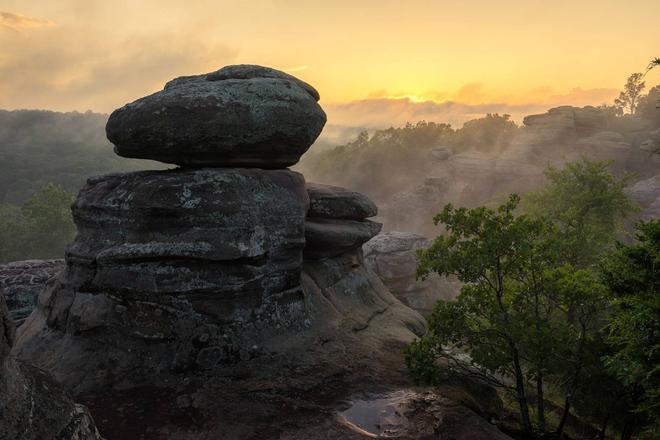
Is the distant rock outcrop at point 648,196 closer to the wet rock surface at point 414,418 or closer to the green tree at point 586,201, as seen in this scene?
the green tree at point 586,201

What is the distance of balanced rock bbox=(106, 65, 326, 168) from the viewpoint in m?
15.4

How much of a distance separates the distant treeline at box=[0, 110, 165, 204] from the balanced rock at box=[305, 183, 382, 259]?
95929 mm

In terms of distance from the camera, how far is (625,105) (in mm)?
99438

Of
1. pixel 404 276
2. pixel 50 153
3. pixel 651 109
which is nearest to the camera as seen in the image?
pixel 404 276

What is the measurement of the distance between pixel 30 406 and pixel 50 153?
144m

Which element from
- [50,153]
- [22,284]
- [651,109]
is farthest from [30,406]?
[50,153]

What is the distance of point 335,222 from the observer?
20.7m

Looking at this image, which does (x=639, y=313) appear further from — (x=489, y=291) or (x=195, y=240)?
(x=195, y=240)

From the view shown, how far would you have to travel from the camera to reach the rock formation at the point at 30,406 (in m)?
5.80

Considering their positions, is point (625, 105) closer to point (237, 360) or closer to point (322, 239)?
point (322, 239)

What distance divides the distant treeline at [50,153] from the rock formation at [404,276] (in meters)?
85.1

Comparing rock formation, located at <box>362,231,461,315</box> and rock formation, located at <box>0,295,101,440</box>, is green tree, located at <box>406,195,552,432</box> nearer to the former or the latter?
rock formation, located at <box>0,295,101,440</box>

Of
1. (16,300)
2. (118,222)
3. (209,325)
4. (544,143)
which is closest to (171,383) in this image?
(209,325)

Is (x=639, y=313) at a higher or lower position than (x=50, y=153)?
lower
